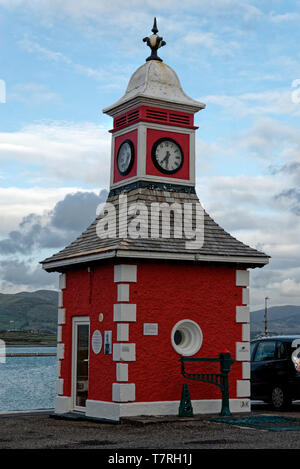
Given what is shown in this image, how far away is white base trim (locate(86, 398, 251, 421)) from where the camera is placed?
50.8ft

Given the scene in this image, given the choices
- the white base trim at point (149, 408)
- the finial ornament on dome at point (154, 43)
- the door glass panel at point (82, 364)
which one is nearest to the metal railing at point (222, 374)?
the white base trim at point (149, 408)

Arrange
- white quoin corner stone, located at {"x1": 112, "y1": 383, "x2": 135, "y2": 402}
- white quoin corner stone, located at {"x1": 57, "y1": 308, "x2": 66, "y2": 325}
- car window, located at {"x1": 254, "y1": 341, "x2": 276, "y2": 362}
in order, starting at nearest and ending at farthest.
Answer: white quoin corner stone, located at {"x1": 112, "y1": 383, "x2": 135, "y2": 402}, white quoin corner stone, located at {"x1": 57, "y1": 308, "x2": 66, "y2": 325}, car window, located at {"x1": 254, "y1": 341, "x2": 276, "y2": 362}

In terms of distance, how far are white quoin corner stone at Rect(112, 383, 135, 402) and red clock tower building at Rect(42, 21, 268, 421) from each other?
0.02m

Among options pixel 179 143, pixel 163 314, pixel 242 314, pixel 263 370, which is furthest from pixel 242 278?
pixel 179 143

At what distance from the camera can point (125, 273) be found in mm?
15820

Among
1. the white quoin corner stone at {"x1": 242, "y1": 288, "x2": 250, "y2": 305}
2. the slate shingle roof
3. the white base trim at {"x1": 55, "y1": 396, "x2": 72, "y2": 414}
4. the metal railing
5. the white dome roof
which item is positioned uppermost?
the white dome roof

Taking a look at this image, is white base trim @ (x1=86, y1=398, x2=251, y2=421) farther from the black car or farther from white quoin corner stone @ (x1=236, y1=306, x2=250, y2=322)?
white quoin corner stone @ (x1=236, y1=306, x2=250, y2=322)

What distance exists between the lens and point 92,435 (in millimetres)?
13336

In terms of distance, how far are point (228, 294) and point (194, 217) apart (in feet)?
6.65

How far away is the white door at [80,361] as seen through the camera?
17203mm

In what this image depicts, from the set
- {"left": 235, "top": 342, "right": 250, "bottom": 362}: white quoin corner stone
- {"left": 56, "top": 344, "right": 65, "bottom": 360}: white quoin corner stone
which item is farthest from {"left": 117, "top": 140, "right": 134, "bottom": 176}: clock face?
{"left": 235, "top": 342, "right": 250, "bottom": 362}: white quoin corner stone

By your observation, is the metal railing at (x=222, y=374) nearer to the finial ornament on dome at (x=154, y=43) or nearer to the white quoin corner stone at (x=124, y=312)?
the white quoin corner stone at (x=124, y=312)
